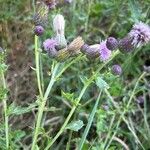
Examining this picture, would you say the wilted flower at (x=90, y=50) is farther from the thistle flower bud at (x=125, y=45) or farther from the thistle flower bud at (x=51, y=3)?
the thistle flower bud at (x=51, y=3)

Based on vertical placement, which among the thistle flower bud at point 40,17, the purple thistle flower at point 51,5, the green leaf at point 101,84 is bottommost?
the green leaf at point 101,84

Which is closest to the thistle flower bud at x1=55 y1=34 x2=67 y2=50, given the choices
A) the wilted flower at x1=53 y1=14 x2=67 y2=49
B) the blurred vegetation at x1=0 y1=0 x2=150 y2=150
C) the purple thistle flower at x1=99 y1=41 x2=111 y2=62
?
the wilted flower at x1=53 y1=14 x2=67 y2=49

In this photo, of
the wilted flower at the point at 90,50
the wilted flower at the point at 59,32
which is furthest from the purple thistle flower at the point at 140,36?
the wilted flower at the point at 59,32

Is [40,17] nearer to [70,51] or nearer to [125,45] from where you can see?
[70,51]

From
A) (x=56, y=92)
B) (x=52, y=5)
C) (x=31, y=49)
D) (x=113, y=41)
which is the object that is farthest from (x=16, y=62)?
(x=113, y=41)

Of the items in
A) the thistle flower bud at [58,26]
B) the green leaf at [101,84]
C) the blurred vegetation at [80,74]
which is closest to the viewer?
the green leaf at [101,84]

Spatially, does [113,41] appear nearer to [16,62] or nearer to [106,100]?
[106,100]

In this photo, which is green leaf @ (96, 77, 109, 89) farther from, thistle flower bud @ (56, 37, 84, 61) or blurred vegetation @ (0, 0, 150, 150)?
blurred vegetation @ (0, 0, 150, 150)

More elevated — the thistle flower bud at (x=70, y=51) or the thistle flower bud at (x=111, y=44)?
the thistle flower bud at (x=111, y=44)

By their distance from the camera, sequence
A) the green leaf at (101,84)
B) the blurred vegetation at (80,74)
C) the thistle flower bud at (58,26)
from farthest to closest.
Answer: the blurred vegetation at (80,74), the thistle flower bud at (58,26), the green leaf at (101,84)
